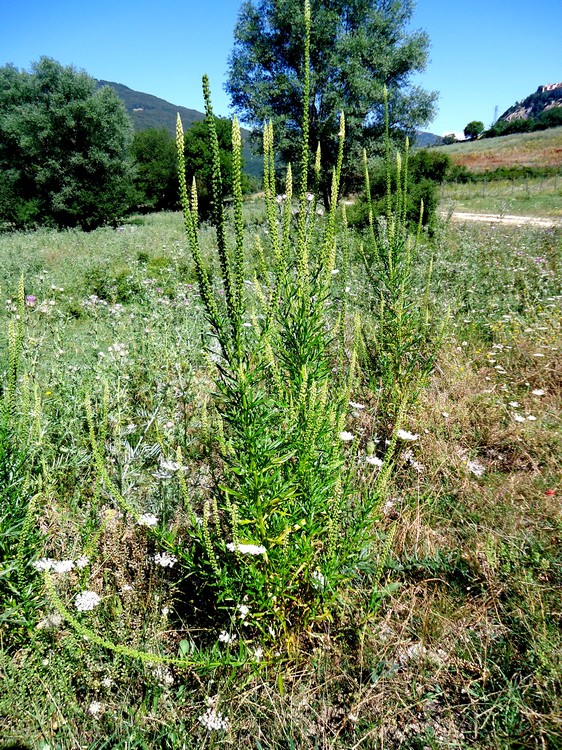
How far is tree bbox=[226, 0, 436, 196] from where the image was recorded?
2097 centimetres

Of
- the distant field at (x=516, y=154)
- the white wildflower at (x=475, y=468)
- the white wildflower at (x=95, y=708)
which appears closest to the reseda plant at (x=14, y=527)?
the white wildflower at (x=95, y=708)

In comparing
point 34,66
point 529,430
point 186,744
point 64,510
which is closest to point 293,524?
point 186,744

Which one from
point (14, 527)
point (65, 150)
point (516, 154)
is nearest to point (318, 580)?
point (14, 527)

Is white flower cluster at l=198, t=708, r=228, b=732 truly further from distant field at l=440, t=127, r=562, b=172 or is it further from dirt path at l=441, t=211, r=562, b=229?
distant field at l=440, t=127, r=562, b=172

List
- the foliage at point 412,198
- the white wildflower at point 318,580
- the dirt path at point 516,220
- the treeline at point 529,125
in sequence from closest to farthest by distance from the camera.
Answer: the white wildflower at point 318,580
the foliage at point 412,198
the dirt path at point 516,220
the treeline at point 529,125

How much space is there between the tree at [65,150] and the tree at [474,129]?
7806 cm

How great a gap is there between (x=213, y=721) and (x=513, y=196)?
111ft

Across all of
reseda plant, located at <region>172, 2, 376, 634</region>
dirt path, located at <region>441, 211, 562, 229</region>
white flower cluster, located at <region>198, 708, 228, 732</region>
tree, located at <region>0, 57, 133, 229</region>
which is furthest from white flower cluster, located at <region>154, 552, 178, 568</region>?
tree, located at <region>0, 57, 133, 229</region>

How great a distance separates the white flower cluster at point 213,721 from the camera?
173 cm

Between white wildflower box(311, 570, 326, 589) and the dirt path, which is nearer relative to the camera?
white wildflower box(311, 570, 326, 589)

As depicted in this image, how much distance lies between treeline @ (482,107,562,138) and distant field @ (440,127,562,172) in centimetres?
1727

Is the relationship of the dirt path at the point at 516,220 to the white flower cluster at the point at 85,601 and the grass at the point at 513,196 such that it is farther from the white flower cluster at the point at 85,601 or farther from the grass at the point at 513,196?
the white flower cluster at the point at 85,601

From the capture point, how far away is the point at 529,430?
11.6ft

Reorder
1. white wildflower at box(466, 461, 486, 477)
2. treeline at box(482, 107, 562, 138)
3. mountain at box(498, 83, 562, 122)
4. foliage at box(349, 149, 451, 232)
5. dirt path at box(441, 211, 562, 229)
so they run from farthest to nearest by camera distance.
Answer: mountain at box(498, 83, 562, 122) → treeline at box(482, 107, 562, 138) → dirt path at box(441, 211, 562, 229) → foliage at box(349, 149, 451, 232) → white wildflower at box(466, 461, 486, 477)
